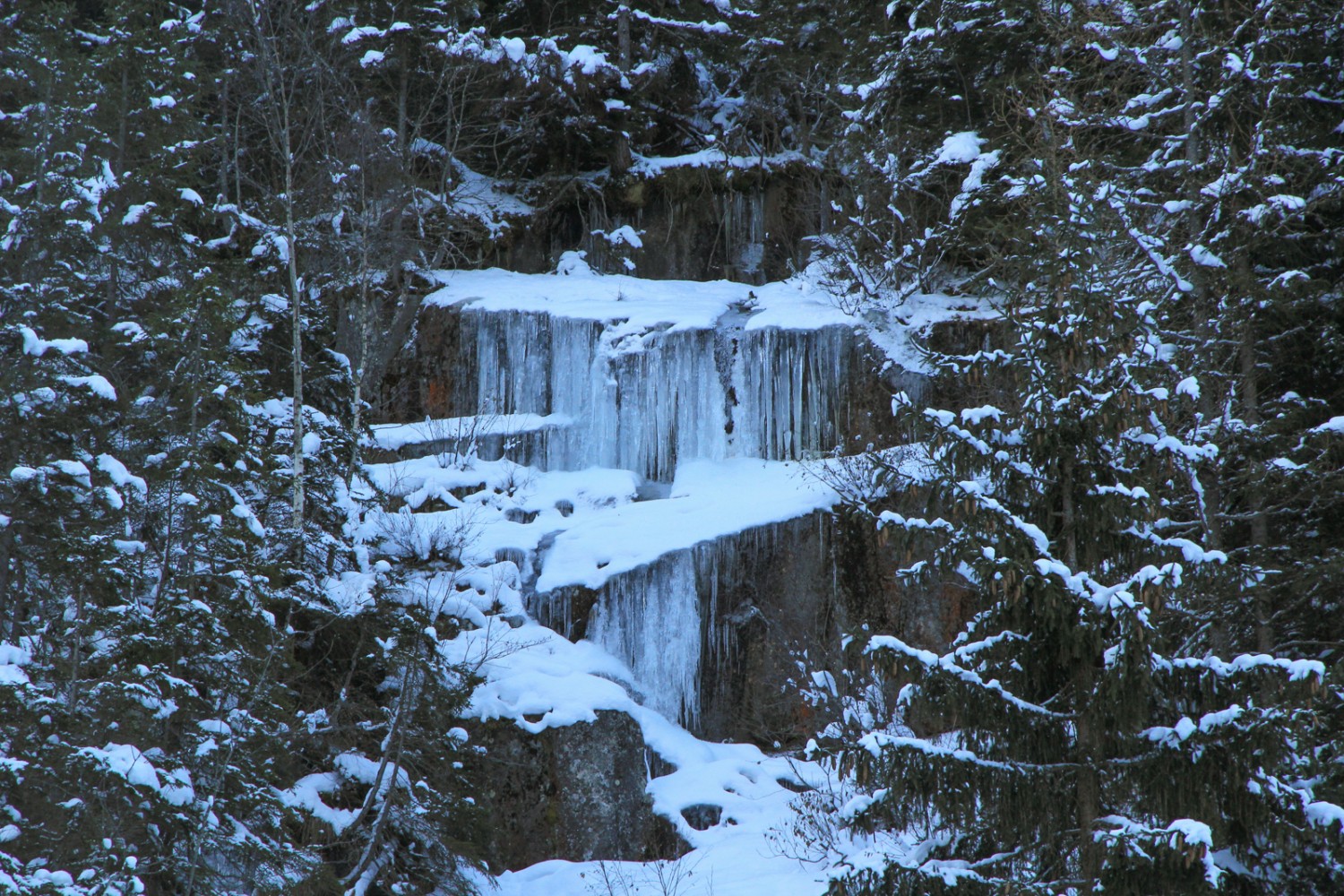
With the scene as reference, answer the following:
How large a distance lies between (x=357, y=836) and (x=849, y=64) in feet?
58.2

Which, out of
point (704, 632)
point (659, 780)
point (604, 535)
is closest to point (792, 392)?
point (604, 535)

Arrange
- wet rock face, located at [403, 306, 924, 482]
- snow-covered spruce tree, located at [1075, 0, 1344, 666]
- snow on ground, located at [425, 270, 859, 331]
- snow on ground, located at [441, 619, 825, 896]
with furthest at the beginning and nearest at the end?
snow on ground, located at [425, 270, 859, 331], wet rock face, located at [403, 306, 924, 482], snow on ground, located at [441, 619, 825, 896], snow-covered spruce tree, located at [1075, 0, 1344, 666]

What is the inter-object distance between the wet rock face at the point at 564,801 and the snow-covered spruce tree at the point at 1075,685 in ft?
24.7

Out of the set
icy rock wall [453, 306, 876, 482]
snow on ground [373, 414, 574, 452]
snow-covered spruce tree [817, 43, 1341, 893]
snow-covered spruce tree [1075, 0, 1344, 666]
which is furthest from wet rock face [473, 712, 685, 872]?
snow-covered spruce tree [817, 43, 1341, 893]

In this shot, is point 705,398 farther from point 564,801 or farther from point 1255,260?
point 1255,260

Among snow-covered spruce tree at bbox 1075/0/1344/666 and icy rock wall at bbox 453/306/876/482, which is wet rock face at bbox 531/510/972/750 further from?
snow-covered spruce tree at bbox 1075/0/1344/666

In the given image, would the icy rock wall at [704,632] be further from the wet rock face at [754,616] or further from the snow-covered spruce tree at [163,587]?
the snow-covered spruce tree at [163,587]

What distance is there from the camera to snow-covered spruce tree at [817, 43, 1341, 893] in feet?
21.2

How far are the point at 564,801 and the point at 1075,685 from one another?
8970mm

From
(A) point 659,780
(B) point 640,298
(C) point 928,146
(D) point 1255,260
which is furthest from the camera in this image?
(C) point 928,146

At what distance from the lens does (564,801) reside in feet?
48.1

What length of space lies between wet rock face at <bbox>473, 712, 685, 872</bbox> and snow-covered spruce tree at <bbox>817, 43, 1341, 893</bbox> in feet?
24.7

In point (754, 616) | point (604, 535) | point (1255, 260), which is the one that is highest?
point (1255, 260)

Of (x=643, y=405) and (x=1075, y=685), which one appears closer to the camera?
(x=1075, y=685)
